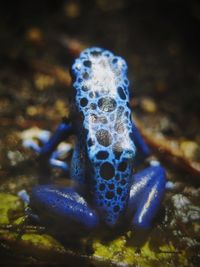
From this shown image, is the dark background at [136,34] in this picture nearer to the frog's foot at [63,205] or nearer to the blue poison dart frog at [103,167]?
the blue poison dart frog at [103,167]

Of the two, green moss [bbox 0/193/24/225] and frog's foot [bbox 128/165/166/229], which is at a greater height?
frog's foot [bbox 128/165/166/229]

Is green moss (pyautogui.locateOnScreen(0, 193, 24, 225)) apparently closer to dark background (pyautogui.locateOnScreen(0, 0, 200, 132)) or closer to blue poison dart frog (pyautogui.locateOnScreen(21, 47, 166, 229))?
blue poison dart frog (pyautogui.locateOnScreen(21, 47, 166, 229))

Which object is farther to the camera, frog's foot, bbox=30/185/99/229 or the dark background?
the dark background

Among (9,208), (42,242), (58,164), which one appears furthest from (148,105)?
(42,242)

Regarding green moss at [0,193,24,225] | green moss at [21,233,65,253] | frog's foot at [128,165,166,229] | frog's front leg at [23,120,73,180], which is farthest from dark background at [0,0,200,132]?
green moss at [21,233,65,253]

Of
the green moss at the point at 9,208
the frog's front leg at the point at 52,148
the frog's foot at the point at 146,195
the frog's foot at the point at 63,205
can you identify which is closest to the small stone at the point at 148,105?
the frog's front leg at the point at 52,148

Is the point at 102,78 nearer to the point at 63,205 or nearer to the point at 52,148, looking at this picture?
the point at 52,148

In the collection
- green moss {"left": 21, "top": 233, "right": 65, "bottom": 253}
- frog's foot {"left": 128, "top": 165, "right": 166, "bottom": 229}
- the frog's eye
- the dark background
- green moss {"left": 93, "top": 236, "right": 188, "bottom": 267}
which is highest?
the dark background
